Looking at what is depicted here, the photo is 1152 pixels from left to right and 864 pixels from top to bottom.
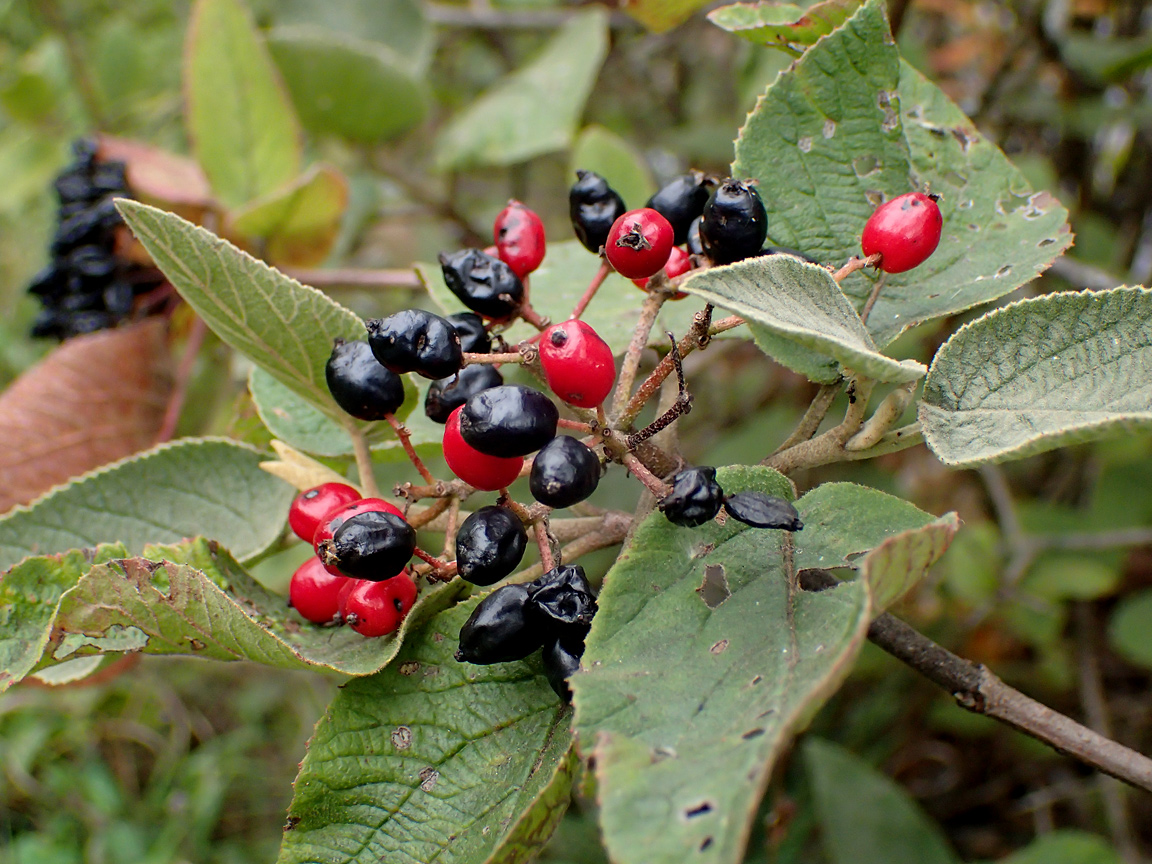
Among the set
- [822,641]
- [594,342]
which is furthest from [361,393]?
[822,641]

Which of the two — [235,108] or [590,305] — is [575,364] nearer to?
[590,305]

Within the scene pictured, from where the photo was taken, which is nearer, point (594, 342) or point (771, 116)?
point (594, 342)

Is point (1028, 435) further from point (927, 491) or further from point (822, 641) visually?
point (927, 491)

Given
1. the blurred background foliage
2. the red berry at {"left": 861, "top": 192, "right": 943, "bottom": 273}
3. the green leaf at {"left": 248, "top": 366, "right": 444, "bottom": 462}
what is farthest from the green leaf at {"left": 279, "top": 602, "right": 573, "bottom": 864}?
the blurred background foliage

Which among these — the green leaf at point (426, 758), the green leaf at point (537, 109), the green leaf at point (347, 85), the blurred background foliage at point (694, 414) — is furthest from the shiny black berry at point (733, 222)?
the green leaf at point (347, 85)

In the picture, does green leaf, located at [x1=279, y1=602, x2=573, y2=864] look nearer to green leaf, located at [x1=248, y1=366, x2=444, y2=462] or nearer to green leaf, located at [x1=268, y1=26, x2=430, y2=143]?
green leaf, located at [x1=248, y1=366, x2=444, y2=462]

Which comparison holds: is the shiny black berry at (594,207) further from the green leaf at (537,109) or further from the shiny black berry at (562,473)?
the green leaf at (537,109)

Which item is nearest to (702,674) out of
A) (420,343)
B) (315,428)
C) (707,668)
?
(707,668)
